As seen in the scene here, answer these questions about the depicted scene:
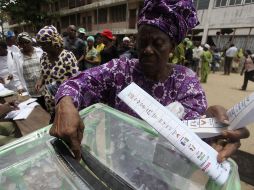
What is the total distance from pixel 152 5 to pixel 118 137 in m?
0.63

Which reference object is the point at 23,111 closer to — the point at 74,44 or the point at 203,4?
the point at 74,44

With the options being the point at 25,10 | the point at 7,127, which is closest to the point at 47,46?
the point at 7,127

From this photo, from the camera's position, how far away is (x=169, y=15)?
3.51ft

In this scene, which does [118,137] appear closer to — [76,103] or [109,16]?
[76,103]

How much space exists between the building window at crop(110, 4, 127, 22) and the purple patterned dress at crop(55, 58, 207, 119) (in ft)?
72.6

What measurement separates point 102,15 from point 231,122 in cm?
2627

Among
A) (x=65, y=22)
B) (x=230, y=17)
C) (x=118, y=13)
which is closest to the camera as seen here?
(x=230, y=17)

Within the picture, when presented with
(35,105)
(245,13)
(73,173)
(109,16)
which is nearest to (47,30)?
(35,105)

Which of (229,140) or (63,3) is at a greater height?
(63,3)

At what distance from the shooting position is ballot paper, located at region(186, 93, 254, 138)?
623 millimetres

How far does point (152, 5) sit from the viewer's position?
1.08 metres

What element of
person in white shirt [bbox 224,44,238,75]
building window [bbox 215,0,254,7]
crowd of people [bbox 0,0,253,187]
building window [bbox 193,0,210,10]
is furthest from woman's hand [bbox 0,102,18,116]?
building window [bbox 193,0,210,10]

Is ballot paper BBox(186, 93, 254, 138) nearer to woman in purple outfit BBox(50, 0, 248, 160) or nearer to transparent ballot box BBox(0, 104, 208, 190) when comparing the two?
transparent ballot box BBox(0, 104, 208, 190)

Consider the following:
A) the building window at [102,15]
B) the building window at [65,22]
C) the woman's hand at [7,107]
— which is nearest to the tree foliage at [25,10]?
the building window at [102,15]
